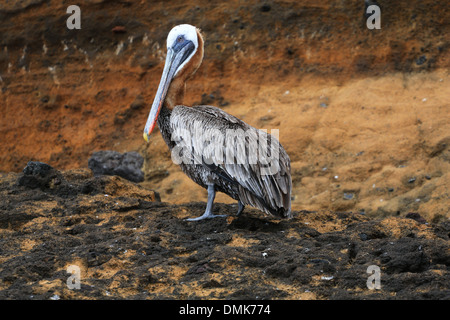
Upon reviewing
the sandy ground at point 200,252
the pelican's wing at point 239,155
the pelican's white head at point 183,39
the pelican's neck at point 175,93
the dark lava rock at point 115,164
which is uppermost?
the pelican's white head at point 183,39

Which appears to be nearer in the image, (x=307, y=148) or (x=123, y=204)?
(x=123, y=204)

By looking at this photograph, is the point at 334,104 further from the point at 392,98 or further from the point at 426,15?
the point at 426,15

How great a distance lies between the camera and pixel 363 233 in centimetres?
554

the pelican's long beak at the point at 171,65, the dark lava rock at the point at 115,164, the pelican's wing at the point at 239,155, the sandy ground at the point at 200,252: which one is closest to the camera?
the sandy ground at the point at 200,252

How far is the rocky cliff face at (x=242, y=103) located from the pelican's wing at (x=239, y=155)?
326mm

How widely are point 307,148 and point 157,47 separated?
3.62 m

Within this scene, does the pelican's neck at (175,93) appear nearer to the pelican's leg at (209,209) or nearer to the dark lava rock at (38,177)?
the pelican's leg at (209,209)

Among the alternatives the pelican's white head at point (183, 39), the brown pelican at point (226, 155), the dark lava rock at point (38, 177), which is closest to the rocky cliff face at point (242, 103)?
the dark lava rock at point (38, 177)

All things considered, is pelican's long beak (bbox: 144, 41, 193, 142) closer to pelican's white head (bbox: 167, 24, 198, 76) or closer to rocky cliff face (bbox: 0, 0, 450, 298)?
pelican's white head (bbox: 167, 24, 198, 76)

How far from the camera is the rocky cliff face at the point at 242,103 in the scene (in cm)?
664

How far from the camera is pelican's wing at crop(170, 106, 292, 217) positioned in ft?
19.1

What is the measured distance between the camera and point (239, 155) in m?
5.93

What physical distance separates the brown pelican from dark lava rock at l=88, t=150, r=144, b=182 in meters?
2.61

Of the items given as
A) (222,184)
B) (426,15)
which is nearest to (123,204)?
(222,184)
